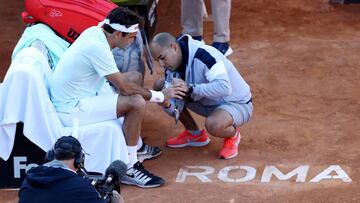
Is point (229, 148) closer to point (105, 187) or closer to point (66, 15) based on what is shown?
point (66, 15)

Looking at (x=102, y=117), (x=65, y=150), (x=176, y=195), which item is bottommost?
(x=176, y=195)

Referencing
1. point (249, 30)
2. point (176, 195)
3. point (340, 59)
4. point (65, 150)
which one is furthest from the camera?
point (249, 30)

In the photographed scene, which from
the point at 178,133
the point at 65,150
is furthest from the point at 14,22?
the point at 65,150

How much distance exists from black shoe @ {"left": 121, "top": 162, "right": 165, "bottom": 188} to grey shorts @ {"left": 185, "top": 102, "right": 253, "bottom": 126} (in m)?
0.76

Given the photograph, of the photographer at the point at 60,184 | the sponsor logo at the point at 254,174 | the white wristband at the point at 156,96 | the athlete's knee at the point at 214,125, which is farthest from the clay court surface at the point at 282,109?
the photographer at the point at 60,184

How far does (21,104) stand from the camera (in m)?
6.91

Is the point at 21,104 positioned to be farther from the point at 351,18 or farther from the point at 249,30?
the point at 351,18

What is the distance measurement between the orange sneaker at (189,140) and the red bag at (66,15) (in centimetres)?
125

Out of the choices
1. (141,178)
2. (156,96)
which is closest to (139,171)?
(141,178)

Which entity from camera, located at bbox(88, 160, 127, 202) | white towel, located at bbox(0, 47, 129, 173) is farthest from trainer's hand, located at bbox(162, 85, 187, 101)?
camera, located at bbox(88, 160, 127, 202)

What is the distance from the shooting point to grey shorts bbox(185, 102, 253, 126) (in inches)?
290

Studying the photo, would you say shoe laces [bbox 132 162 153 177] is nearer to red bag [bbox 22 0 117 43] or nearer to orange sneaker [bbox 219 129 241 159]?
orange sneaker [bbox 219 129 241 159]

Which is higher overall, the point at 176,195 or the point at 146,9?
the point at 146,9

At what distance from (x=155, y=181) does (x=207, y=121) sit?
67 centimetres
